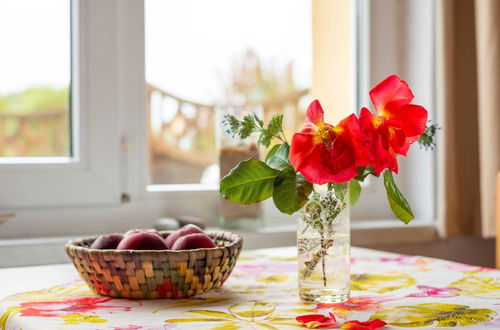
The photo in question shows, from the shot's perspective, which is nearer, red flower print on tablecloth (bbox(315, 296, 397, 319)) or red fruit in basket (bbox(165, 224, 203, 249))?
red flower print on tablecloth (bbox(315, 296, 397, 319))

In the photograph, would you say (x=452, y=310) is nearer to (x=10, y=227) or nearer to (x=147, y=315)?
(x=147, y=315)

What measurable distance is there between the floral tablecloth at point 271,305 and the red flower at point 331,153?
0.17 m

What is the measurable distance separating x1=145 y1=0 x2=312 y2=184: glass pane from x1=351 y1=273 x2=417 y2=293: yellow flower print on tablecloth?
2.86 ft

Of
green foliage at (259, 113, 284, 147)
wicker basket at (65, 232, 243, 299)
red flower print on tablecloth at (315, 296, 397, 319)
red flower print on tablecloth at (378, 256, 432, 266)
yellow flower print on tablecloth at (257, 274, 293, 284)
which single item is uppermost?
green foliage at (259, 113, 284, 147)

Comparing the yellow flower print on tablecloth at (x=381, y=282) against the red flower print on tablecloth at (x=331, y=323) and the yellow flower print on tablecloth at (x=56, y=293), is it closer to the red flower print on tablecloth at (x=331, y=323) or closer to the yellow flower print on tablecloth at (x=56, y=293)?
the red flower print on tablecloth at (x=331, y=323)

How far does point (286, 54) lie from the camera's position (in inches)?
84.9

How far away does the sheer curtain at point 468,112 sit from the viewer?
1937 mm

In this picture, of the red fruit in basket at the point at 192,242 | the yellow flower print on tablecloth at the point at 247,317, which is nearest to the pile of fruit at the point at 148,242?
the red fruit in basket at the point at 192,242

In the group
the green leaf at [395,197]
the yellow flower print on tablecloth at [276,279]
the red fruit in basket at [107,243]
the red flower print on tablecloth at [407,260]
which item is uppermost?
the green leaf at [395,197]

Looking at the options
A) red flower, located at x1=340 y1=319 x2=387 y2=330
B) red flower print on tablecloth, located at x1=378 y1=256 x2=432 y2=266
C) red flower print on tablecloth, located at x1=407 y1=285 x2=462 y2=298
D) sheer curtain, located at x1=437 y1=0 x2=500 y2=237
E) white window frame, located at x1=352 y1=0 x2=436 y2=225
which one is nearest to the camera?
red flower, located at x1=340 y1=319 x2=387 y2=330

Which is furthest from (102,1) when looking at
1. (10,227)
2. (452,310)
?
(452,310)

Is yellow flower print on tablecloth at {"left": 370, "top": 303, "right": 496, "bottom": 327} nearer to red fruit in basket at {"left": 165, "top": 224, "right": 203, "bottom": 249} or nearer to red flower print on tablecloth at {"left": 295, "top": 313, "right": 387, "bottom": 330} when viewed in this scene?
red flower print on tablecloth at {"left": 295, "top": 313, "right": 387, "bottom": 330}

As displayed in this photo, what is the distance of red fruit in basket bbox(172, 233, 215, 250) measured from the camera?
96 centimetres

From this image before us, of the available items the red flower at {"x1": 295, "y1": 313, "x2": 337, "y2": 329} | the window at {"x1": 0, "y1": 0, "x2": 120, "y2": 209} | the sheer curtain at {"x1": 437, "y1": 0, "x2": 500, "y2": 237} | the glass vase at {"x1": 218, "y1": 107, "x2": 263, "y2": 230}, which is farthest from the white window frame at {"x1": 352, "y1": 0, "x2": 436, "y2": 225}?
the red flower at {"x1": 295, "y1": 313, "x2": 337, "y2": 329}
